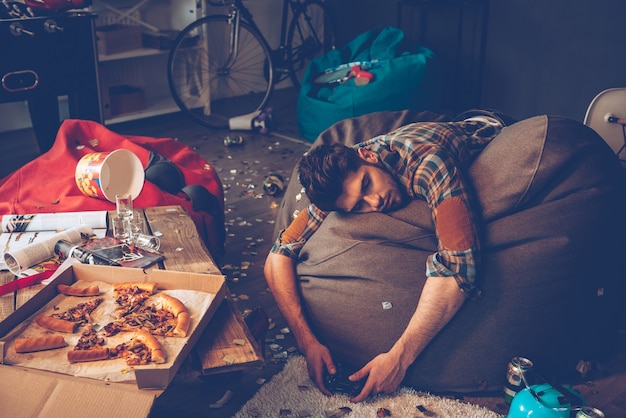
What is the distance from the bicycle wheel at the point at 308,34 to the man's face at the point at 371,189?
11.2ft

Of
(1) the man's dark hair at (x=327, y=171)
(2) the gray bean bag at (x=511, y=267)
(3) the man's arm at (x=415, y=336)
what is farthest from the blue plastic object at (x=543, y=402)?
(1) the man's dark hair at (x=327, y=171)

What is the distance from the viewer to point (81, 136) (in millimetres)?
2920

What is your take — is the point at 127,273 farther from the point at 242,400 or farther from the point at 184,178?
the point at 184,178

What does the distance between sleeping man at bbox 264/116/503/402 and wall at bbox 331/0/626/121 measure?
2.42 meters

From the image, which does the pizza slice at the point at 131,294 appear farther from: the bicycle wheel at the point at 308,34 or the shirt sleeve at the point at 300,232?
the bicycle wheel at the point at 308,34

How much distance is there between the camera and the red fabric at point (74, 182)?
8.12 ft

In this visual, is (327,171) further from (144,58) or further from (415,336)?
(144,58)

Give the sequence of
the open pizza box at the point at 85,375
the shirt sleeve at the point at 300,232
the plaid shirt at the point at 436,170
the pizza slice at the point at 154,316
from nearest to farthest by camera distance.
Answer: the open pizza box at the point at 85,375 < the pizza slice at the point at 154,316 < the plaid shirt at the point at 436,170 < the shirt sleeve at the point at 300,232

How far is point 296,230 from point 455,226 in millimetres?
618

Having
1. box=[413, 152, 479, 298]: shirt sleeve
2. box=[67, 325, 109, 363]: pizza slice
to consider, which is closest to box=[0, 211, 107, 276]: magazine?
box=[67, 325, 109, 363]: pizza slice

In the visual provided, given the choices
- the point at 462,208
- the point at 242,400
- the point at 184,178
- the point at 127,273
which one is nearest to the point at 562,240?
the point at 462,208

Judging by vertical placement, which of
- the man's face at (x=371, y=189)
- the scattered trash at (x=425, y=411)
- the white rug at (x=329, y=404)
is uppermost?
the man's face at (x=371, y=189)

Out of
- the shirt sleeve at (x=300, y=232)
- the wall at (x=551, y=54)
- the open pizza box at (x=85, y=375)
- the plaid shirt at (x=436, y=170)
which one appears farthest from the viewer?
the wall at (x=551, y=54)

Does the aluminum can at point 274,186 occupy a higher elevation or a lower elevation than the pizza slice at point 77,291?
lower
